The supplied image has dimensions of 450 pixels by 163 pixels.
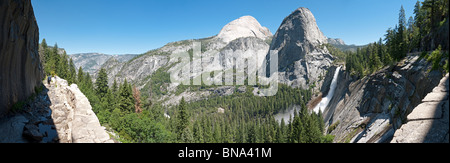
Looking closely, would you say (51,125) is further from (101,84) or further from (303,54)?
(303,54)

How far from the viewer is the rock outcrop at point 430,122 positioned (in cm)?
924

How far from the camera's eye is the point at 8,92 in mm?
13336

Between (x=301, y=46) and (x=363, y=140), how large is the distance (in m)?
161

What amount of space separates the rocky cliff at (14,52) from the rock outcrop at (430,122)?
932 inches

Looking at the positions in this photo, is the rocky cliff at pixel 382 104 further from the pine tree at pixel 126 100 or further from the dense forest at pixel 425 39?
the pine tree at pixel 126 100

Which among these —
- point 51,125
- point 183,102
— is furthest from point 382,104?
point 51,125

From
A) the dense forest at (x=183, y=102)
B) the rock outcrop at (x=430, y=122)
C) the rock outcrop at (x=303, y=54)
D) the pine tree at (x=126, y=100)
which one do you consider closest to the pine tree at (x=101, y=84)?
the dense forest at (x=183, y=102)

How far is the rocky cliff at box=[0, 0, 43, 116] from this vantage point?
12.3 metres

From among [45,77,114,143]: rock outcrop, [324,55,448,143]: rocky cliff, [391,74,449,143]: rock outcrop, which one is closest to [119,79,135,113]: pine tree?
[45,77,114,143]: rock outcrop

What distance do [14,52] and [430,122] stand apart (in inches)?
1034

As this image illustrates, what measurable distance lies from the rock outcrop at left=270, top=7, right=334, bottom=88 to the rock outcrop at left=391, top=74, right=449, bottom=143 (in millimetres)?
152302

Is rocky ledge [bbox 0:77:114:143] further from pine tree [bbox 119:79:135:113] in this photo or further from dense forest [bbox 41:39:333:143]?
pine tree [bbox 119:79:135:113]

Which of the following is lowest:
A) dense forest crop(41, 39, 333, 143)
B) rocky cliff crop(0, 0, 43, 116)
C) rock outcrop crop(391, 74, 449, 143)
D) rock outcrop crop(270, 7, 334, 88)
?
dense forest crop(41, 39, 333, 143)
